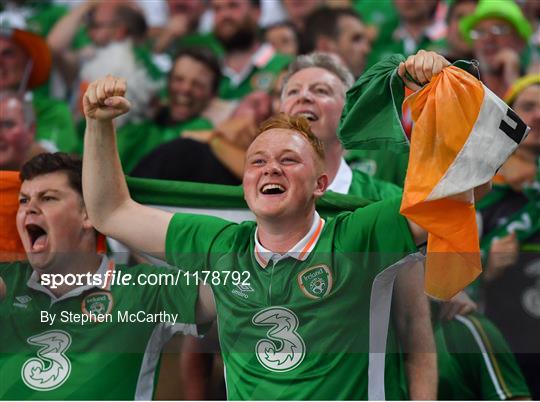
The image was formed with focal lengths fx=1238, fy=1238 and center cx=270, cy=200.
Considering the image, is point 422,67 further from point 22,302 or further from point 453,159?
point 22,302

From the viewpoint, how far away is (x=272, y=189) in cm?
381

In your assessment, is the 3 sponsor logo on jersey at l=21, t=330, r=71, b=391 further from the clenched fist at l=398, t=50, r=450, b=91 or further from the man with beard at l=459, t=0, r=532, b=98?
the man with beard at l=459, t=0, r=532, b=98

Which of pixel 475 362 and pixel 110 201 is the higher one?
pixel 110 201

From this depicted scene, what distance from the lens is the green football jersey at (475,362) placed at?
4016 millimetres

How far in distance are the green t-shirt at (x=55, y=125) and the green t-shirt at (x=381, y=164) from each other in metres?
1.74

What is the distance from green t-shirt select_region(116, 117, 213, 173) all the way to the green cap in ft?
5.04

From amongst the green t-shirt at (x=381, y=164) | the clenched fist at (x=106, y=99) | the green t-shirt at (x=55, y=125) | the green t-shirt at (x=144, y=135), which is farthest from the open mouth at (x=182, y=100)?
the clenched fist at (x=106, y=99)

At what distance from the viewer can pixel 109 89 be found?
151 inches

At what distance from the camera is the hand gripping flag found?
3463 millimetres

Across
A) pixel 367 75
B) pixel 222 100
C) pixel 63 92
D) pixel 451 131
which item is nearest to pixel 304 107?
pixel 367 75

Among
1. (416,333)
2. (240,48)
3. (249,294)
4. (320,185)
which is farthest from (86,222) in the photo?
(240,48)

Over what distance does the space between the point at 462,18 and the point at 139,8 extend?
204cm

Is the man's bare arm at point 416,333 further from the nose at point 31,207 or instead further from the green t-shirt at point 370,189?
the nose at point 31,207

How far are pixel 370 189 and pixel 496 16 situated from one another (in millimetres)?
2469
